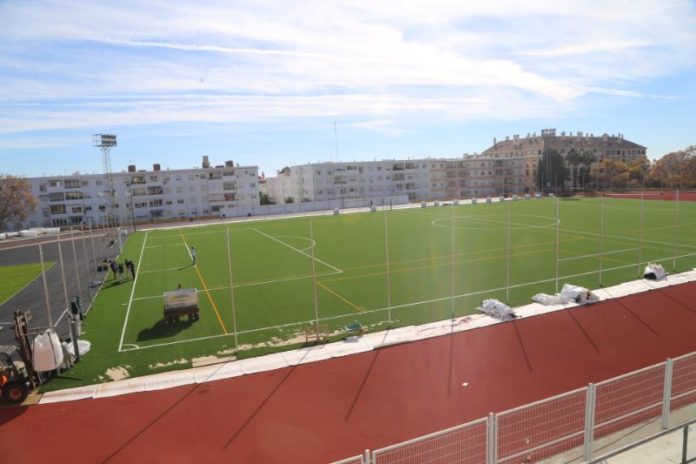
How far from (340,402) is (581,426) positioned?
558 centimetres

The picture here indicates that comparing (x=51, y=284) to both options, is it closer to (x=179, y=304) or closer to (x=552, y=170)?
(x=179, y=304)

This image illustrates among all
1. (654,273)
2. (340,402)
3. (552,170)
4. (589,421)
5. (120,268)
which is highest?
(552,170)

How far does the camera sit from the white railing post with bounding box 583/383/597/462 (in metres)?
8.58

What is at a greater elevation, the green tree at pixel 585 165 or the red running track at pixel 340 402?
the green tree at pixel 585 165

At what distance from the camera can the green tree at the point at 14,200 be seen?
6956 centimetres

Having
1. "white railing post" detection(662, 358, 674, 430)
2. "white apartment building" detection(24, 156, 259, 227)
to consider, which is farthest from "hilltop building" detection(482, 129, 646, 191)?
"white railing post" detection(662, 358, 674, 430)

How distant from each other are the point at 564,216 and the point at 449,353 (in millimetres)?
44416

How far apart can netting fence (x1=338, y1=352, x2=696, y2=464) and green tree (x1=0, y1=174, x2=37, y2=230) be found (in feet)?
259

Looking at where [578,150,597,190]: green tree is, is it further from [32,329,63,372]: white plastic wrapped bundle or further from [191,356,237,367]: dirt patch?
[32,329,63,372]: white plastic wrapped bundle

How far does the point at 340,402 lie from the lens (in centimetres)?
1219

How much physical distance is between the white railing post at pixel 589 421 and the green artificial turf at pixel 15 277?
2911 centimetres

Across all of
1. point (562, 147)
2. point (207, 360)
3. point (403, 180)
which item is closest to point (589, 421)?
point (207, 360)

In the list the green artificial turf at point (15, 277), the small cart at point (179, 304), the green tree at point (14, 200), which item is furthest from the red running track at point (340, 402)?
the green tree at point (14, 200)

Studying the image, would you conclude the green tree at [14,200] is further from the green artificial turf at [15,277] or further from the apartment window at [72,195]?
the green artificial turf at [15,277]
